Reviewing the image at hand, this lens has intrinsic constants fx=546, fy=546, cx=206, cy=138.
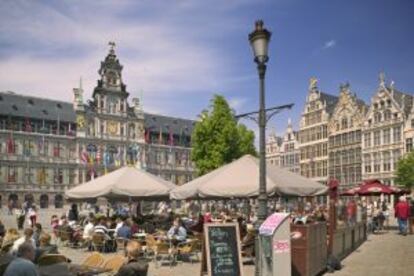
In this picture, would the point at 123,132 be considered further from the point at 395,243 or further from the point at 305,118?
the point at 395,243

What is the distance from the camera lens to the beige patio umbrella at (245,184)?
13500 mm

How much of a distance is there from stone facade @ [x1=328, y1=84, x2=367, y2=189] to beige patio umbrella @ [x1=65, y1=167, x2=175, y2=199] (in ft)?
164

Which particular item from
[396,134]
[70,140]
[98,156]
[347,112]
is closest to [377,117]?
[396,134]

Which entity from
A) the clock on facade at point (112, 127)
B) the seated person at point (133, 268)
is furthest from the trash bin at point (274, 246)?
the clock on facade at point (112, 127)

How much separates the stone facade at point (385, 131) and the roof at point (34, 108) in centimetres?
3676

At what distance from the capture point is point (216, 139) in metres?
47.2

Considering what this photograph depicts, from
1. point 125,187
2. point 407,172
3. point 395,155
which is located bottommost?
point 125,187

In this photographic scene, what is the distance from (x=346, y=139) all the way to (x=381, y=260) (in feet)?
173

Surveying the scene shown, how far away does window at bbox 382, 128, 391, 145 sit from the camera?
199ft

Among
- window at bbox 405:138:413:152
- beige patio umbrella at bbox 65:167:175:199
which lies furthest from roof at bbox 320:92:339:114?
beige patio umbrella at bbox 65:167:175:199

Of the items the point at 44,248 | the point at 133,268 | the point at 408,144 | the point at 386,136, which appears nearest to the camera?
the point at 133,268

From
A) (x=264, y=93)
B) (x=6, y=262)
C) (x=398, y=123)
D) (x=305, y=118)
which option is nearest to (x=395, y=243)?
(x=264, y=93)

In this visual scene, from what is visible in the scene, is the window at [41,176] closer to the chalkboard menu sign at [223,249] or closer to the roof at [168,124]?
the roof at [168,124]

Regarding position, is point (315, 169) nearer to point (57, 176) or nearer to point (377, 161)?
point (377, 161)
